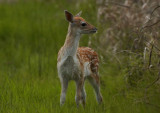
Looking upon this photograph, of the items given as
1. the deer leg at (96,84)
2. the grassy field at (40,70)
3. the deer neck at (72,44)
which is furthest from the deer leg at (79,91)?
the deer leg at (96,84)

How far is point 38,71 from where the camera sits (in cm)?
1039

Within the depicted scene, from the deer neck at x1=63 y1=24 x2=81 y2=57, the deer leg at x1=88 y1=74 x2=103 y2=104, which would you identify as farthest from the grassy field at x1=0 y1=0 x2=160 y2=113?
the deer neck at x1=63 y1=24 x2=81 y2=57

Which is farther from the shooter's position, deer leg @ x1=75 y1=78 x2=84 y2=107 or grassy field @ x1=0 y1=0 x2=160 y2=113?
deer leg @ x1=75 y1=78 x2=84 y2=107

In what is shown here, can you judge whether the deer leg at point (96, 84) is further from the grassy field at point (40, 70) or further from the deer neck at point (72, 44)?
the deer neck at point (72, 44)

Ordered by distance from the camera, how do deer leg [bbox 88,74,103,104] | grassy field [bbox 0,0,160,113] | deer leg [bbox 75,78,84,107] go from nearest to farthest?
grassy field [bbox 0,0,160,113], deer leg [bbox 75,78,84,107], deer leg [bbox 88,74,103,104]

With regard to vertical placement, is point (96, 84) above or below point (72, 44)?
below

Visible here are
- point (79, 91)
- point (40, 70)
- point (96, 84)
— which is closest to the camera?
point (79, 91)

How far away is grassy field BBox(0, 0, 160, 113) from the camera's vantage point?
7.26 meters

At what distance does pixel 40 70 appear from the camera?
10.4 meters

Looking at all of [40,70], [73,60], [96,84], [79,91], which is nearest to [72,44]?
[73,60]

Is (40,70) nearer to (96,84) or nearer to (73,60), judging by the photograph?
(96,84)

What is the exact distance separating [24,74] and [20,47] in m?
2.35

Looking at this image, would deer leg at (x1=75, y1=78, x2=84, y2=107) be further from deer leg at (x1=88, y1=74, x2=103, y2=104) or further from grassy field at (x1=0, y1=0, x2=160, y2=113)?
deer leg at (x1=88, y1=74, x2=103, y2=104)

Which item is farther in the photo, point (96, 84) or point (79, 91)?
point (96, 84)
